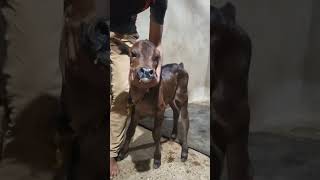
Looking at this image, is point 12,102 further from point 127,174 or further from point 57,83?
point 127,174

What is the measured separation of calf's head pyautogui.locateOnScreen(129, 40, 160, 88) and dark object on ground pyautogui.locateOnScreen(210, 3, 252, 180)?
15 centimetres

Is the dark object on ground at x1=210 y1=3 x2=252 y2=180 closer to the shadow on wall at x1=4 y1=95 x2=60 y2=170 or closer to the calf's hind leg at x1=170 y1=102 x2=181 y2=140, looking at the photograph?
the calf's hind leg at x1=170 y1=102 x2=181 y2=140

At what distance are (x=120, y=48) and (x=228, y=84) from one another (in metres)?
0.28

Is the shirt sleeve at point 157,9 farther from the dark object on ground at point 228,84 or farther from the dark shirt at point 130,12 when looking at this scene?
the dark object on ground at point 228,84

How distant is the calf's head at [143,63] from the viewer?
1.09 meters

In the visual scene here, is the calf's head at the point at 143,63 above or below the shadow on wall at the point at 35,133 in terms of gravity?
above

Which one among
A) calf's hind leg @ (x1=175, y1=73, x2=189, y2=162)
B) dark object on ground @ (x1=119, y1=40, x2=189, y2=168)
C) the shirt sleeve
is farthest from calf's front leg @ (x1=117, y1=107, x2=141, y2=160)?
the shirt sleeve

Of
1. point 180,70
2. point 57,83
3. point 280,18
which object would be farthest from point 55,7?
point 280,18

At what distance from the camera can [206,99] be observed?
115 centimetres

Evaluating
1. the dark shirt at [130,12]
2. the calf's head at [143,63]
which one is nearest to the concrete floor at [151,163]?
the calf's head at [143,63]

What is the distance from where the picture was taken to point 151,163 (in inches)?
44.6

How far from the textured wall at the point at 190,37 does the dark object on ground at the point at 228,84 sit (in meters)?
0.02

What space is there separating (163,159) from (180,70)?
0.71 ft

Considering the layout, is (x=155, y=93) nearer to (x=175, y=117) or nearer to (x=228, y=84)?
(x=175, y=117)
